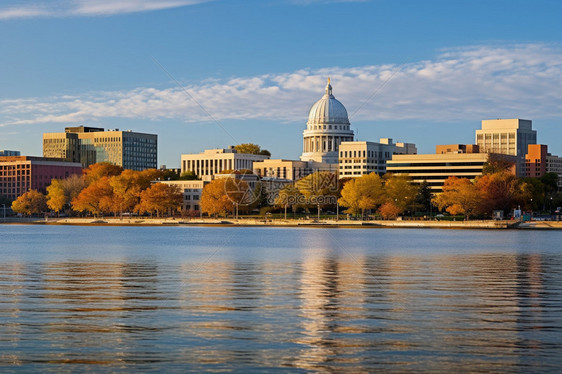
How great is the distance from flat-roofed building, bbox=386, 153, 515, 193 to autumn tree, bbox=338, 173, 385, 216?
31.3 meters

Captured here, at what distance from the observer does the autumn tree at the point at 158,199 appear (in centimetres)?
18512

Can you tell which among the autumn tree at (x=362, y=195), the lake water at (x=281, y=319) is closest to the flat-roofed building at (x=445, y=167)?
the autumn tree at (x=362, y=195)

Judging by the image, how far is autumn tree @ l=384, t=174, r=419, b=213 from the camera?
527 feet

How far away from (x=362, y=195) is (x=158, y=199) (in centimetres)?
4602

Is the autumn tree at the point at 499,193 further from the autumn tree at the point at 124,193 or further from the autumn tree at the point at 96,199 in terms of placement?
the autumn tree at the point at 96,199

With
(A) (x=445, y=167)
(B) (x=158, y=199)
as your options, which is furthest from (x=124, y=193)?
(A) (x=445, y=167)

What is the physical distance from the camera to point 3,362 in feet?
66.6

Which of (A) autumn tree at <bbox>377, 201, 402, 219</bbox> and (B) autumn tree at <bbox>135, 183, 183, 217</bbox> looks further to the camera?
(B) autumn tree at <bbox>135, 183, 183, 217</bbox>

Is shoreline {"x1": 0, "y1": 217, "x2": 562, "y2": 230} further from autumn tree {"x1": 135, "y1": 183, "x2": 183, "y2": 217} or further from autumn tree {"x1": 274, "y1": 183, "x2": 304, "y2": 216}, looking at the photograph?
autumn tree {"x1": 274, "y1": 183, "x2": 304, "y2": 216}

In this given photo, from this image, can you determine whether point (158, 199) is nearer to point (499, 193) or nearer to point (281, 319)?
point (499, 193)

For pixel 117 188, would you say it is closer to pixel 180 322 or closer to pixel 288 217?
pixel 288 217

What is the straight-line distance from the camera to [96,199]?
636 feet

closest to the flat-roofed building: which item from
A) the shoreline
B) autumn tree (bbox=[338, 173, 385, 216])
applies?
autumn tree (bbox=[338, 173, 385, 216])

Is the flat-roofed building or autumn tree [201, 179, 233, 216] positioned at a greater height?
the flat-roofed building
